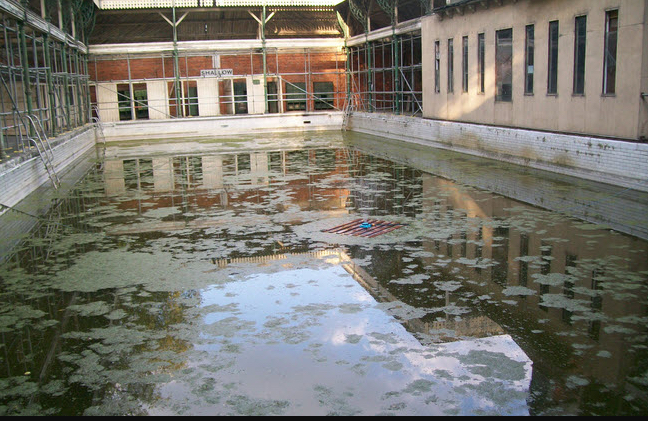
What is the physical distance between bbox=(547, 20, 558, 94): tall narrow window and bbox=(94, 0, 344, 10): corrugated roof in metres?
15.7

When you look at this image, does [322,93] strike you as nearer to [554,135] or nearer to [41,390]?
[554,135]

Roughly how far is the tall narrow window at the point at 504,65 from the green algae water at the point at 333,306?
16.9 feet

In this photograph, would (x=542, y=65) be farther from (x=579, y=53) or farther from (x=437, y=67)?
(x=437, y=67)

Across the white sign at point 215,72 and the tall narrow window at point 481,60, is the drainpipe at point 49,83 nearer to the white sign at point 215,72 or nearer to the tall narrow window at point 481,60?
the white sign at point 215,72

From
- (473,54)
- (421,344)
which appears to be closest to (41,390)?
(421,344)

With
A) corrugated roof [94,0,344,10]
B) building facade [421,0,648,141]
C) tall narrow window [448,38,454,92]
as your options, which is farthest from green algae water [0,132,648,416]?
corrugated roof [94,0,344,10]

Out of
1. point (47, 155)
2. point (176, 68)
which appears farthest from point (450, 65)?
point (176, 68)

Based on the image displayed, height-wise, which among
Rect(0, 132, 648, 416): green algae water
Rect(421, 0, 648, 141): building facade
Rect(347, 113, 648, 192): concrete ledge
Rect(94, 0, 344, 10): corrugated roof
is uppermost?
Rect(94, 0, 344, 10): corrugated roof

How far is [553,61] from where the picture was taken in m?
14.0

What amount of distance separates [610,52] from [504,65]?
4.31 m

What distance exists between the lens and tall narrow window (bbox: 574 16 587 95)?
1292 centimetres

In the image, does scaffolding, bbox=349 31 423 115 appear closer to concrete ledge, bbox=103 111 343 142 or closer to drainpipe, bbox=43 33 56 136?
concrete ledge, bbox=103 111 343 142

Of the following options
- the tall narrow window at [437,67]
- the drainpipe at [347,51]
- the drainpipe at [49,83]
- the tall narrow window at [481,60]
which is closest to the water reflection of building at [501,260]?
the drainpipe at [49,83]

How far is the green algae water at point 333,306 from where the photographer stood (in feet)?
13.9
